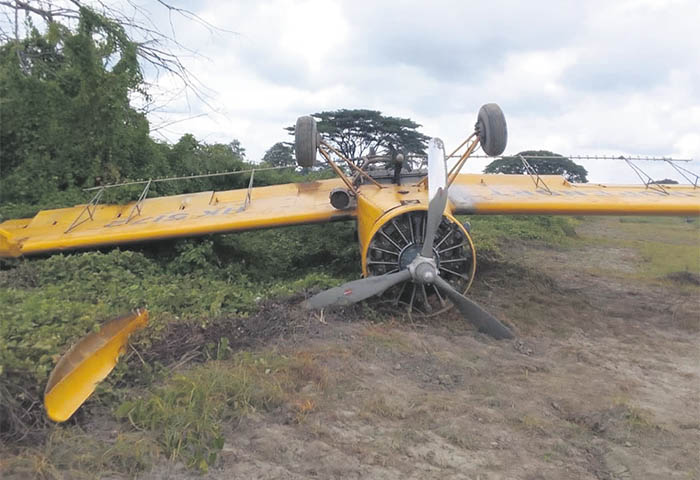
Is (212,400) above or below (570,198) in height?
below

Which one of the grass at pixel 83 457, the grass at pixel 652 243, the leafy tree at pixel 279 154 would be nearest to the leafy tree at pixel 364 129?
the leafy tree at pixel 279 154

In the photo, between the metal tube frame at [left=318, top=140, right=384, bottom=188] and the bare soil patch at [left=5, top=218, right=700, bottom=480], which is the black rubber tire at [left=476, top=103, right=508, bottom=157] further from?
the bare soil patch at [left=5, top=218, right=700, bottom=480]

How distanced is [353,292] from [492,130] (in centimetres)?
336

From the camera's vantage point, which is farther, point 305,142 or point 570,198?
point 570,198

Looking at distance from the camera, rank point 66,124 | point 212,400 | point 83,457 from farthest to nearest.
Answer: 1. point 66,124
2. point 212,400
3. point 83,457

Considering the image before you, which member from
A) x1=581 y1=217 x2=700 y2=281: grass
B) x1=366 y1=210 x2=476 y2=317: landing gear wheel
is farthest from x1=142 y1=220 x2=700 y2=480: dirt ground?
x1=581 y1=217 x2=700 y2=281: grass

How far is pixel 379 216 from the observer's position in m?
7.72

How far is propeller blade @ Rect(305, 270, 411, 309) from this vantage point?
6895 mm

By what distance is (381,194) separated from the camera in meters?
8.90

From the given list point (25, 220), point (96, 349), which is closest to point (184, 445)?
point (96, 349)

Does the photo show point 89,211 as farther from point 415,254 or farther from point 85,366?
point 85,366

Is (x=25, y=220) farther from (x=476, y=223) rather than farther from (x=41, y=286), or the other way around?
(x=476, y=223)

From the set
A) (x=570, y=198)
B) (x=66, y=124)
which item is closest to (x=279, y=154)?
(x=66, y=124)

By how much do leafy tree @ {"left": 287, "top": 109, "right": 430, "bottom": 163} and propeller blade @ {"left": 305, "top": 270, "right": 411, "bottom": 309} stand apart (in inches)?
773
